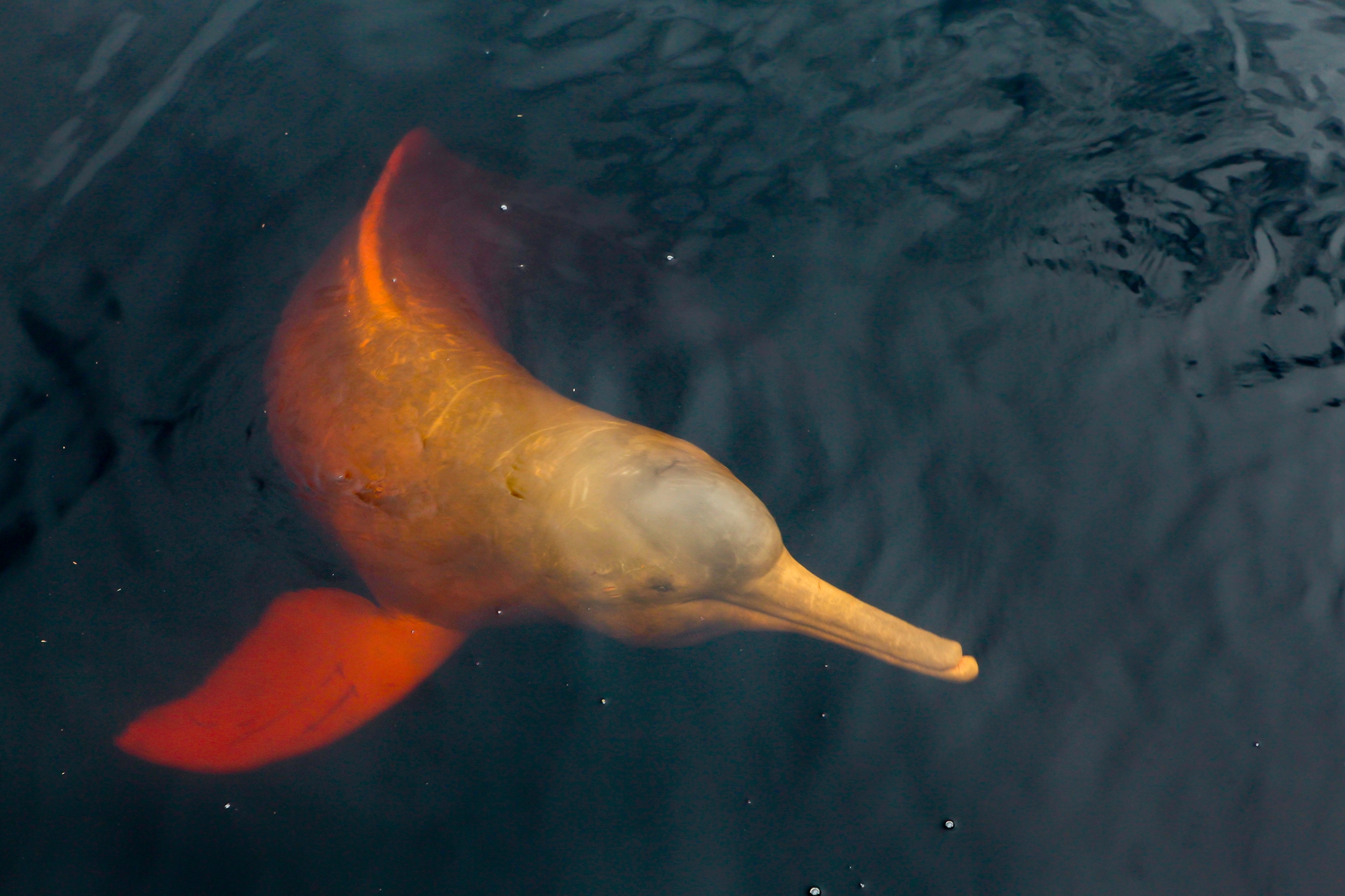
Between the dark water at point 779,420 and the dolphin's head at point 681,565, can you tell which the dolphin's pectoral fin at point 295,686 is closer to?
the dark water at point 779,420

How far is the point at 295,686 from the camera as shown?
5680 millimetres

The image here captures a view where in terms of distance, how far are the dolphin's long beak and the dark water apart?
0.16 metres

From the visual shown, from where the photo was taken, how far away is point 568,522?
5316 millimetres

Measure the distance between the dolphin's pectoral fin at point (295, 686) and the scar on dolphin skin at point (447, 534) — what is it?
0.01 m

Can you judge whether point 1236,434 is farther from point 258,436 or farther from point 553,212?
point 258,436

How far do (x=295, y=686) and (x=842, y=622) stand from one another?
3437 millimetres

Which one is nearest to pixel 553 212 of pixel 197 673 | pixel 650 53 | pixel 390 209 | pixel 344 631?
pixel 390 209

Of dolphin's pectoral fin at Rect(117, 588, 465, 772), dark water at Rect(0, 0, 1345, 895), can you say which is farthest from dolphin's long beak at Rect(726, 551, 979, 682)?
dolphin's pectoral fin at Rect(117, 588, 465, 772)

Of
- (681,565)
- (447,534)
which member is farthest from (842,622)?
(447,534)

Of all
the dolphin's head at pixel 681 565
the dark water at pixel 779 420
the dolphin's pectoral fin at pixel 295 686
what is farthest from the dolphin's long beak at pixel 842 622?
the dolphin's pectoral fin at pixel 295 686

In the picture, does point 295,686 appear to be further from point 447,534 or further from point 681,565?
point 681,565

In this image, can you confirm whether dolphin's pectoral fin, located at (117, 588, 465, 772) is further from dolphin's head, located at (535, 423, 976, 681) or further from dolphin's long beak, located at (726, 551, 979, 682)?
dolphin's long beak, located at (726, 551, 979, 682)

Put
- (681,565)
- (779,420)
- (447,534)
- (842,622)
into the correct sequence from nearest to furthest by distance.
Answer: (681,565) → (842,622) → (447,534) → (779,420)

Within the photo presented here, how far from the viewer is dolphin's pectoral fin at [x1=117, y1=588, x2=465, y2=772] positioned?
5.20m
